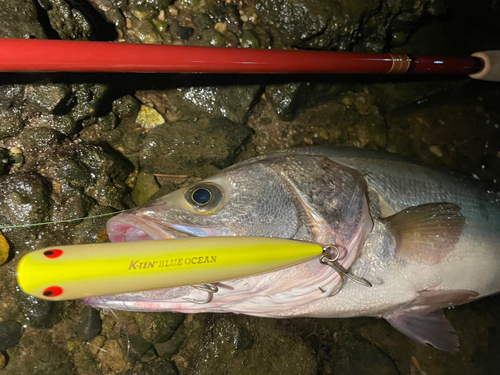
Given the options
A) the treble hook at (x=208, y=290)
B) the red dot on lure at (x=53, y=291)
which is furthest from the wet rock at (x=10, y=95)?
the treble hook at (x=208, y=290)

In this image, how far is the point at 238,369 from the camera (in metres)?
2.63

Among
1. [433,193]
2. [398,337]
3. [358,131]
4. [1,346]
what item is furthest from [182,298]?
[358,131]

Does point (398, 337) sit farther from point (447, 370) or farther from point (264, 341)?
point (264, 341)

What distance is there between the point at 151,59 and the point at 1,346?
2088 mm

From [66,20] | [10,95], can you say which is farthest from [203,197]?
[66,20]

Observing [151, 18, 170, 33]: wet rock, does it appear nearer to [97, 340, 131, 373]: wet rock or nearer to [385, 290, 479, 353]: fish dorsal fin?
[97, 340, 131, 373]: wet rock

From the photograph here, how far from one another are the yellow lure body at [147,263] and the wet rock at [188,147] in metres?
1.22

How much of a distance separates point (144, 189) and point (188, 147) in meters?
0.46

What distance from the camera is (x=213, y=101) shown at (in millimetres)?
2836

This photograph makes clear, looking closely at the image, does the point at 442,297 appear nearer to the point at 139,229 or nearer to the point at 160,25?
the point at 139,229

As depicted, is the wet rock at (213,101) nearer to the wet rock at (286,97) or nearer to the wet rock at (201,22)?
the wet rock at (286,97)

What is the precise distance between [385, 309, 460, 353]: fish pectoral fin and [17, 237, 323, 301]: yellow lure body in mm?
1038

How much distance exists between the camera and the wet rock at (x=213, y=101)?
2.80 m

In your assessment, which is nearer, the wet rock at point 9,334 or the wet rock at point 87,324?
the wet rock at point 9,334
